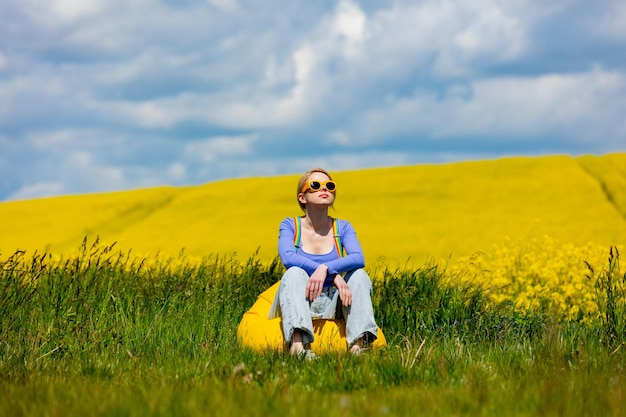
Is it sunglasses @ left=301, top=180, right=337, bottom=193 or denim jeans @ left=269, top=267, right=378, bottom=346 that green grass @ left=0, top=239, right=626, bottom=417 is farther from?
sunglasses @ left=301, top=180, right=337, bottom=193

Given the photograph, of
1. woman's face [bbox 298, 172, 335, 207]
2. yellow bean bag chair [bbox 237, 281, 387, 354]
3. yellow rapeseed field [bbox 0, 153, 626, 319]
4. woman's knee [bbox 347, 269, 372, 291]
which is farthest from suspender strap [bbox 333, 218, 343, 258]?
yellow rapeseed field [bbox 0, 153, 626, 319]

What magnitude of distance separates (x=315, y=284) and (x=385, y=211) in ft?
61.3

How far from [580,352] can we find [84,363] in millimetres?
3570

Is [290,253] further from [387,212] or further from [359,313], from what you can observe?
[387,212]

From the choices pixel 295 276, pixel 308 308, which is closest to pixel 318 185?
pixel 295 276

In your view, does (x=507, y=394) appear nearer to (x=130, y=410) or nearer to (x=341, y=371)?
(x=341, y=371)

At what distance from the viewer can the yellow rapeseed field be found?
21.0m

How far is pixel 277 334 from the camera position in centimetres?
630

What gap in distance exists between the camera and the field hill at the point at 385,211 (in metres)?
21.2

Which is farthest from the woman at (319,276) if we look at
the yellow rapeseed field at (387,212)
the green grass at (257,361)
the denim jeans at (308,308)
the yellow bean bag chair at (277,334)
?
the yellow rapeseed field at (387,212)

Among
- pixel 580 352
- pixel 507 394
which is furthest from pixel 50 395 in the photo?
pixel 580 352

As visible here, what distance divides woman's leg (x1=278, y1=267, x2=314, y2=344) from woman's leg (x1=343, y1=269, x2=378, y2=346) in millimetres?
341

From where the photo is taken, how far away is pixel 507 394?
149 inches

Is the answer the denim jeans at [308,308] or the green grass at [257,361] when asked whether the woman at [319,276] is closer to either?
the denim jeans at [308,308]
